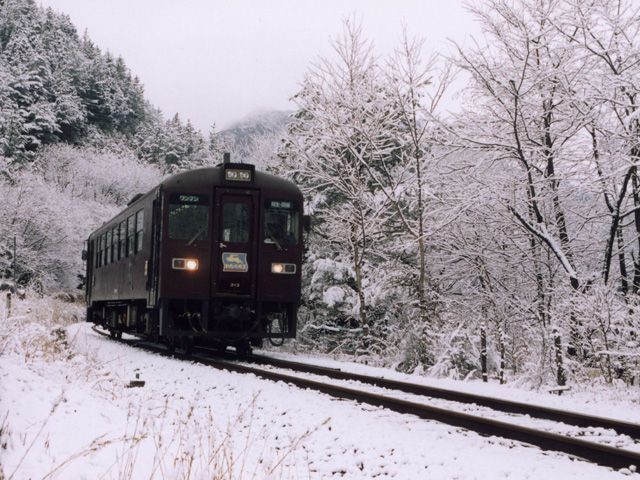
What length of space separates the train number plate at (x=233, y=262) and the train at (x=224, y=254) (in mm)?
18

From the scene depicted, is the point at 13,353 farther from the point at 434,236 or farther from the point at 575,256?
the point at 575,256

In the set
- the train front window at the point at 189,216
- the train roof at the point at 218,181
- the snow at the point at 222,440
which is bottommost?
the snow at the point at 222,440

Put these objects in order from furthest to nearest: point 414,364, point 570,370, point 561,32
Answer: point 414,364 → point 561,32 → point 570,370

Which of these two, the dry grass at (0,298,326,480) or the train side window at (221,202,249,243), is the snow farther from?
the train side window at (221,202,249,243)

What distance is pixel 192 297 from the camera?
1138 centimetres

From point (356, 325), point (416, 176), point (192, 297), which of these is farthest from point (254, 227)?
point (356, 325)

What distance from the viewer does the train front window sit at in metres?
11.5

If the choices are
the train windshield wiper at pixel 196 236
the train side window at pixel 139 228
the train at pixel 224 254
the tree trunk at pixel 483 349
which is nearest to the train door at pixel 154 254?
the train at pixel 224 254

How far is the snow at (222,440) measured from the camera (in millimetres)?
3438

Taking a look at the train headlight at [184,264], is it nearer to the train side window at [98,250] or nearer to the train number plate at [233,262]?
the train number plate at [233,262]

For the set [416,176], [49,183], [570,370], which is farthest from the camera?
[49,183]

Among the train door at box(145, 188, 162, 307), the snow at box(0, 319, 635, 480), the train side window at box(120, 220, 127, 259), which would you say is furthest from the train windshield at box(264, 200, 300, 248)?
the snow at box(0, 319, 635, 480)

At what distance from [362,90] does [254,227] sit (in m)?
4.83

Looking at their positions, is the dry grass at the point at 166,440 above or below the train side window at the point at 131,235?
below
